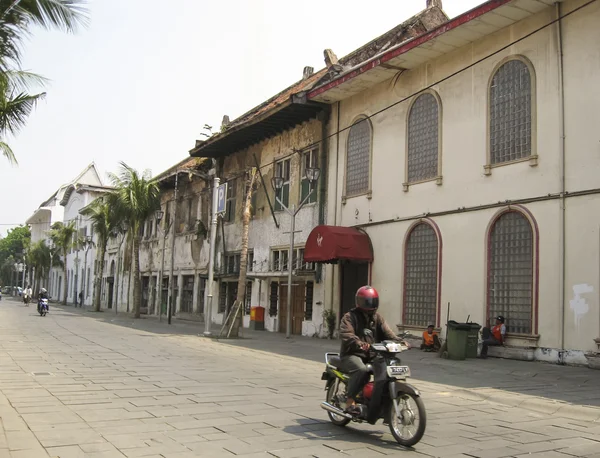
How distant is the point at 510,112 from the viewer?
16.5m

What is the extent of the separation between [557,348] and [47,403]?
11.2 metres

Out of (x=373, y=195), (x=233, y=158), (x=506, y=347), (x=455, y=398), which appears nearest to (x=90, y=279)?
(x=233, y=158)

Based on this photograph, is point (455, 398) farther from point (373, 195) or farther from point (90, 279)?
point (90, 279)

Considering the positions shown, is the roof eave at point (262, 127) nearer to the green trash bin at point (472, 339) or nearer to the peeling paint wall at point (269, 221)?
the peeling paint wall at point (269, 221)

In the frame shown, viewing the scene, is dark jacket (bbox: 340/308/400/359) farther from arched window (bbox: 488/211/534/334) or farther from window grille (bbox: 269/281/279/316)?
window grille (bbox: 269/281/279/316)

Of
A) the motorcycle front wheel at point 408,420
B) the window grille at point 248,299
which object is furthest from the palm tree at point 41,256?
the motorcycle front wheel at point 408,420

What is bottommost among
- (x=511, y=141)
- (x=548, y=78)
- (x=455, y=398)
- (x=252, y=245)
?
(x=455, y=398)

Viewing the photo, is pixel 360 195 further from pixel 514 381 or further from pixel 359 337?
pixel 359 337

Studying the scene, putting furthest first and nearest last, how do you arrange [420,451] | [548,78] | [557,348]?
[548,78] → [557,348] → [420,451]

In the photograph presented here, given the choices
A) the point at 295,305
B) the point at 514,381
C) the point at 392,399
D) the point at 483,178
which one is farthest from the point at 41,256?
the point at 392,399

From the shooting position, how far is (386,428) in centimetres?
732

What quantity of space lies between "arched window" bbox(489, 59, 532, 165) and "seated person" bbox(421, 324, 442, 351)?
4964mm

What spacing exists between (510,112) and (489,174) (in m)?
1.70

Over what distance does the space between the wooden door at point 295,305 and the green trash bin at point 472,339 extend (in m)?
10.2
